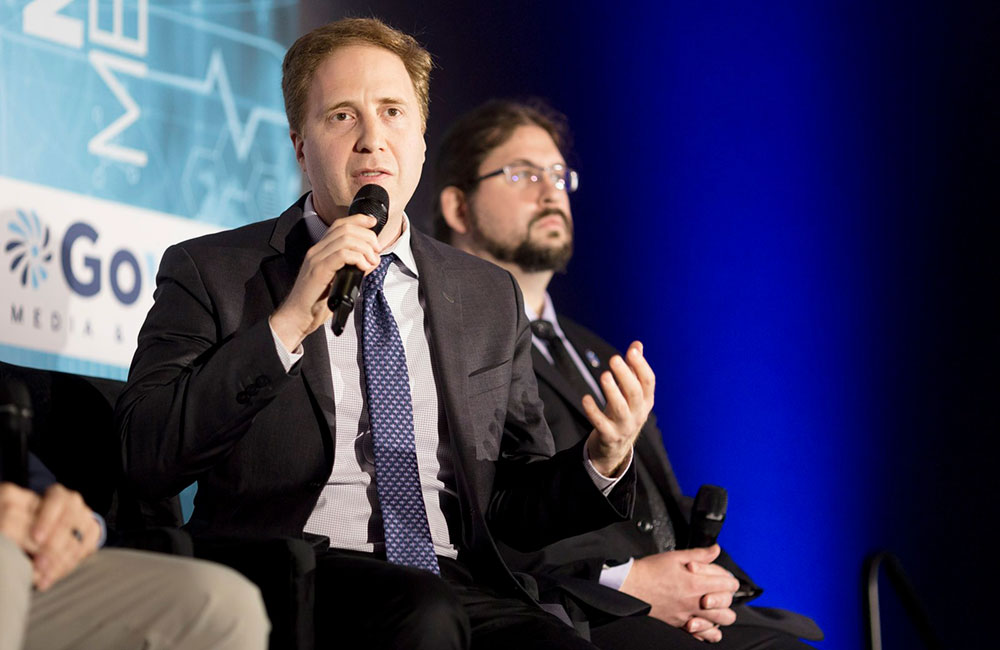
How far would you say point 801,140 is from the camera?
414cm

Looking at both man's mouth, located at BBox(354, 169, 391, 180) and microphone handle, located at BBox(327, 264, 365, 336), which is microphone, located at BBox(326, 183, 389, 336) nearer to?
microphone handle, located at BBox(327, 264, 365, 336)

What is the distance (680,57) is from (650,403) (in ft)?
8.45

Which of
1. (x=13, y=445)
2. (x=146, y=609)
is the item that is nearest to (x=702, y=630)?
(x=146, y=609)

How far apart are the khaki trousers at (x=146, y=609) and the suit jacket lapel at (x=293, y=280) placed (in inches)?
22.1

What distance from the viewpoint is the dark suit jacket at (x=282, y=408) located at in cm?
183

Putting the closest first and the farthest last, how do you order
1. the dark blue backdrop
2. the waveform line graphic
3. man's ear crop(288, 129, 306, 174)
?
man's ear crop(288, 129, 306, 174) < the waveform line graphic < the dark blue backdrop

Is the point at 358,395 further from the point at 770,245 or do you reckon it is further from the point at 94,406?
the point at 770,245

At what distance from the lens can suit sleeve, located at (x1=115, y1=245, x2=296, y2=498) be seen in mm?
1809

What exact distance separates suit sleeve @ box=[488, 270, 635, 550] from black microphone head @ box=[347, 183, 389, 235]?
0.48 metres

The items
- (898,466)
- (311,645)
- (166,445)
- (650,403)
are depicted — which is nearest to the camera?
(311,645)

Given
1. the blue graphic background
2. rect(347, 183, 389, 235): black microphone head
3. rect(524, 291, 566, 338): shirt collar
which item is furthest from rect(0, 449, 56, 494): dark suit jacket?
rect(524, 291, 566, 338): shirt collar

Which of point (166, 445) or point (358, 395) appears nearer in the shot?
point (166, 445)

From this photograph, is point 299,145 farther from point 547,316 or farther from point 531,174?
point 531,174

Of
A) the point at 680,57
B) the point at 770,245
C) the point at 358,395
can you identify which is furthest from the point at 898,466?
the point at 358,395
